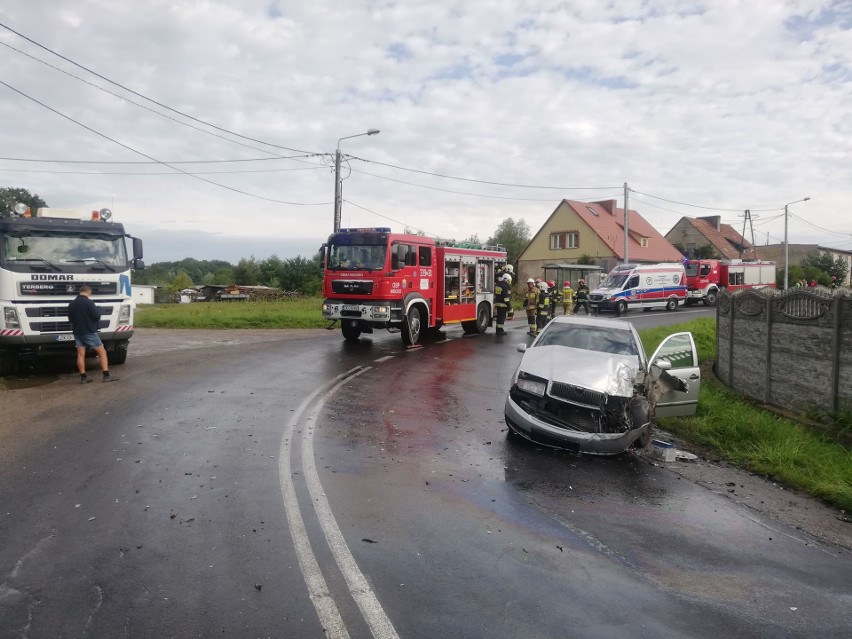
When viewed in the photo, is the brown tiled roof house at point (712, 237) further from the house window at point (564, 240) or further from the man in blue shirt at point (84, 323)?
the man in blue shirt at point (84, 323)

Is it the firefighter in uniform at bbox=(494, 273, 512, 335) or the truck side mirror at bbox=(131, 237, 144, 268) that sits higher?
the truck side mirror at bbox=(131, 237, 144, 268)

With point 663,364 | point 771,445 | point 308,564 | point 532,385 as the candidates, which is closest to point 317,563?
point 308,564

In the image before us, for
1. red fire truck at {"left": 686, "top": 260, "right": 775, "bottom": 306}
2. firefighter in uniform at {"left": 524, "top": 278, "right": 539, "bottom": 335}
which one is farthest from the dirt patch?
red fire truck at {"left": 686, "top": 260, "right": 775, "bottom": 306}

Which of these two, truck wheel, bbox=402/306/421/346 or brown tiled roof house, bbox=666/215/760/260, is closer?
truck wheel, bbox=402/306/421/346

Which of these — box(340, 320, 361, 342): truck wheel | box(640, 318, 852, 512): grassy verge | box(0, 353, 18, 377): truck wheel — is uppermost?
box(340, 320, 361, 342): truck wheel

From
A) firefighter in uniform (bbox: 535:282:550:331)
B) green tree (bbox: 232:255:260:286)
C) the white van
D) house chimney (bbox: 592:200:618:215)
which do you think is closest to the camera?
firefighter in uniform (bbox: 535:282:550:331)

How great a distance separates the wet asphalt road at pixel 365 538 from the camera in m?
3.42

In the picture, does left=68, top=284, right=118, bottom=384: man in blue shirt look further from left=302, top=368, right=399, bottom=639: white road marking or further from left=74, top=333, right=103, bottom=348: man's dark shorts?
left=302, top=368, right=399, bottom=639: white road marking

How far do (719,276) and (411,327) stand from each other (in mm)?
28644

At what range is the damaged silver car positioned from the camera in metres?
6.72

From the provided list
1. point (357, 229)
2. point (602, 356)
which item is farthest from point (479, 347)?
point (602, 356)

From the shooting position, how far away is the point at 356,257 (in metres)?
15.5

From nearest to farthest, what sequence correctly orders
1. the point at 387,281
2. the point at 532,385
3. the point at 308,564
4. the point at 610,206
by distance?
the point at 308,564
the point at 532,385
the point at 387,281
the point at 610,206

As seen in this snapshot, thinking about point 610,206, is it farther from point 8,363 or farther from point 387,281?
point 8,363
